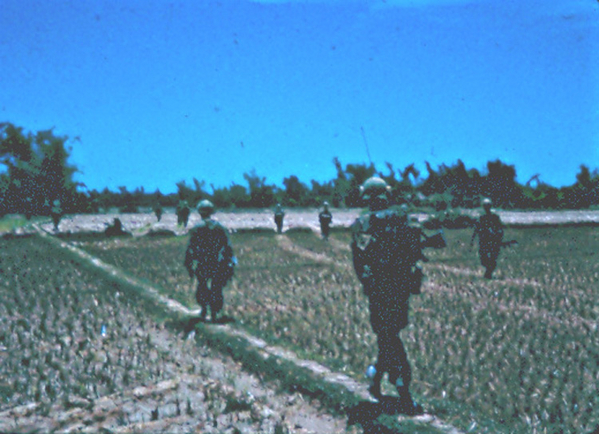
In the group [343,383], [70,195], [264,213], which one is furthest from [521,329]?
[70,195]

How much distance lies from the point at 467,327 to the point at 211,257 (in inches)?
152

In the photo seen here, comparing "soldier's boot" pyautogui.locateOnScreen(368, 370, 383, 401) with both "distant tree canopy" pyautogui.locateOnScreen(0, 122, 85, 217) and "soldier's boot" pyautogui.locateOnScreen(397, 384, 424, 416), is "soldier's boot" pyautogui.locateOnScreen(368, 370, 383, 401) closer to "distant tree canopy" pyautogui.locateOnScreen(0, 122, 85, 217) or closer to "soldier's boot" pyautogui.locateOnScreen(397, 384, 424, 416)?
"soldier's boot" pyautogui.locateOnScreen(397, 384, 424, 416)

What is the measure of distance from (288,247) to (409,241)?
1802cm

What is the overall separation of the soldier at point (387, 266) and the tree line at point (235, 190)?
43380 mm

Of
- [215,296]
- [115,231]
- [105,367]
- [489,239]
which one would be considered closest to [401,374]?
[105,367]

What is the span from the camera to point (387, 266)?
5305mm

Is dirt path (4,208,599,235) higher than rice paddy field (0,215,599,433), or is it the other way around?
dirt path (4,208,599,235)

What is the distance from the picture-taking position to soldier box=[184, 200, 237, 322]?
8.85 meters

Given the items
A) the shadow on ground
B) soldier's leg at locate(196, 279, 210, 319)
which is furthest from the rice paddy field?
soldier's leg at locate(196, 279, 210, 319)

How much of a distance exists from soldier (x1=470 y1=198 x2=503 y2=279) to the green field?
0.51 meters

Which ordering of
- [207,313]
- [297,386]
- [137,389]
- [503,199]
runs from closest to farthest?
[137,389] → [297,386] → [207,313] → [503,199]

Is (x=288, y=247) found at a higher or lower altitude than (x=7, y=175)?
lower

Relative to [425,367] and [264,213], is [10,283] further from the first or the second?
[264,213]

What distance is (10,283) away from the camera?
13.1m
